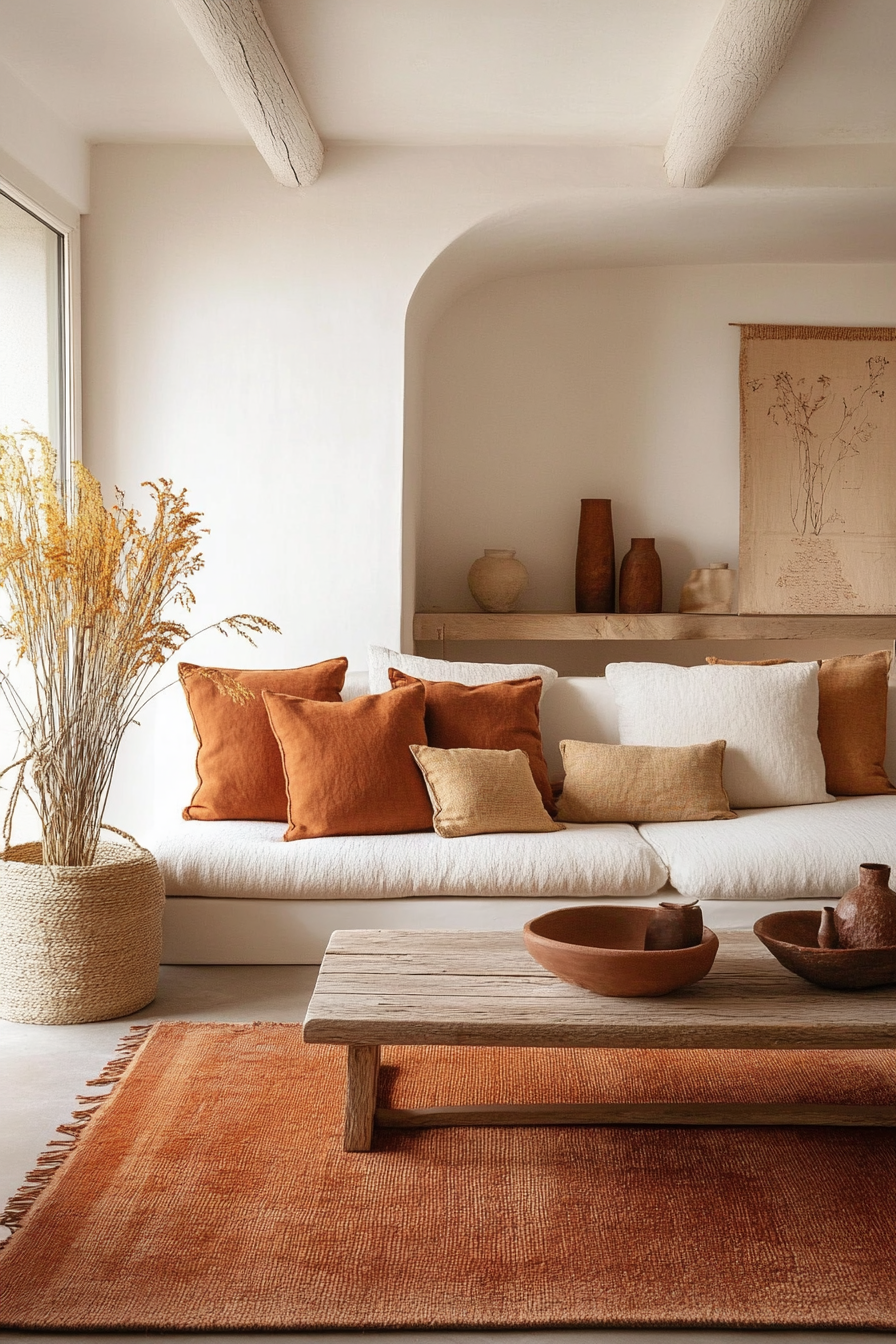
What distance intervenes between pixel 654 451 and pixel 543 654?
41.5 inches

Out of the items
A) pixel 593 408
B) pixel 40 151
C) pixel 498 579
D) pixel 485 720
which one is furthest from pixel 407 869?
pixel 593 408

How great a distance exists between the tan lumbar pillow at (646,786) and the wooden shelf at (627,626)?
1.30 meters

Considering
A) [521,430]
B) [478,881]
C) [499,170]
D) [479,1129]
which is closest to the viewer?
[479,1129]

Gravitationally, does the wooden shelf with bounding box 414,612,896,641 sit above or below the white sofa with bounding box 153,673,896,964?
above

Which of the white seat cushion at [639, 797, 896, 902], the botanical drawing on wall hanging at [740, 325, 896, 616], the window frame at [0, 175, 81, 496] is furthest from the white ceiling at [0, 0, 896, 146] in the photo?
the white seat cushion at [639, 797, 896, 902]

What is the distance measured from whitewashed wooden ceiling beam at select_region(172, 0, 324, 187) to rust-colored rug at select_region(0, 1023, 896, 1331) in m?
2.59

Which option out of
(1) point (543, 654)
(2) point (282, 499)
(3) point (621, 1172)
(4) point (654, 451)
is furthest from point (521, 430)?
(3) point (621, 1172)

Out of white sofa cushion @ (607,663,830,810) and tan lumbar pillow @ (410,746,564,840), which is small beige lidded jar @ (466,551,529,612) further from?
tan lumbar pillow @ (410,746,564,840)

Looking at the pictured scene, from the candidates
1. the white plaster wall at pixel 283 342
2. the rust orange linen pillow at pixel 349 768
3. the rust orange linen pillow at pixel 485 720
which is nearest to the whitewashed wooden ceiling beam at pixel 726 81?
the white plaster wall at pixel 283 342

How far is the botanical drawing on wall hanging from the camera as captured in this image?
5098 millimetres

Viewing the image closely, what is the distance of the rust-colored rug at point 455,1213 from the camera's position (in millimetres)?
1734

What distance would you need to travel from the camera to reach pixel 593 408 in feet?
17.0

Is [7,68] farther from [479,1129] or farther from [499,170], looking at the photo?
[479,1129]

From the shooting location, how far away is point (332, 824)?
11.1 feet
